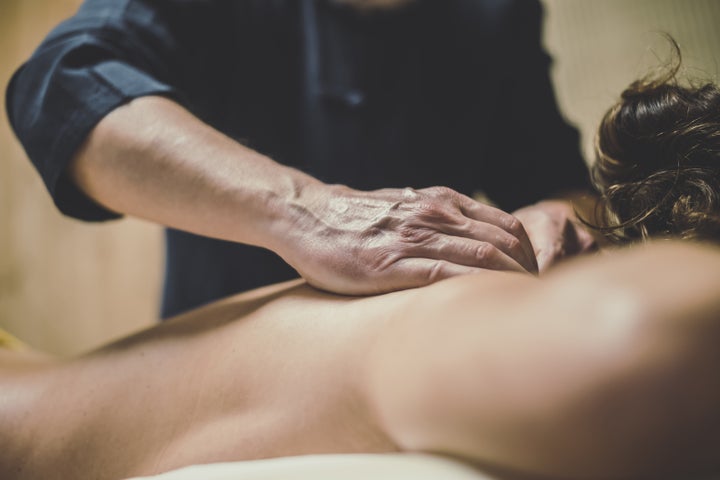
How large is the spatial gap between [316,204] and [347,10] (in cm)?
58

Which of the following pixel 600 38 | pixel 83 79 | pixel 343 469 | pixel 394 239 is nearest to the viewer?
pixel 343 469

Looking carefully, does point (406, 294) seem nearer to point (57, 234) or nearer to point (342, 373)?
point (342, 373)

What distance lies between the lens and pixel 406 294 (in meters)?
0.45

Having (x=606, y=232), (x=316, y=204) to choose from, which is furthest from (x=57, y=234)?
(x=606, y=232)

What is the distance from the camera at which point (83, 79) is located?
657 mm

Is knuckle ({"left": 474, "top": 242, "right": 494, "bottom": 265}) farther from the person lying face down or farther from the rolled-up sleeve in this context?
the rolled-up sleeve

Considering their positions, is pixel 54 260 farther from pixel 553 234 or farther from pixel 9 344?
pixel 553 234

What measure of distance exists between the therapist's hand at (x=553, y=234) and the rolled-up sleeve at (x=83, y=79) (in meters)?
0.46

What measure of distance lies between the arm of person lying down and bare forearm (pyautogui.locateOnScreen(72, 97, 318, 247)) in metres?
0.27

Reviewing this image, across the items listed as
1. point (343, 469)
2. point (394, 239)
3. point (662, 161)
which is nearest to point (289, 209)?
point (394, 239)

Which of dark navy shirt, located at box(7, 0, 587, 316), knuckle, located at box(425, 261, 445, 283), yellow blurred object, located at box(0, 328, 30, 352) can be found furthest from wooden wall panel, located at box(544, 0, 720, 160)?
yellow blurred object, located at box(0, 328, 30, 352)

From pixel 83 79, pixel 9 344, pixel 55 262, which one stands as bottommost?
pixel 55 262

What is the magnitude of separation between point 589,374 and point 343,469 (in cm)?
18

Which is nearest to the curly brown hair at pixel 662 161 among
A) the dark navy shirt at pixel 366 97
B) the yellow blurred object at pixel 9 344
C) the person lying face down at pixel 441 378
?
the person lying face down at pixel 441 378
